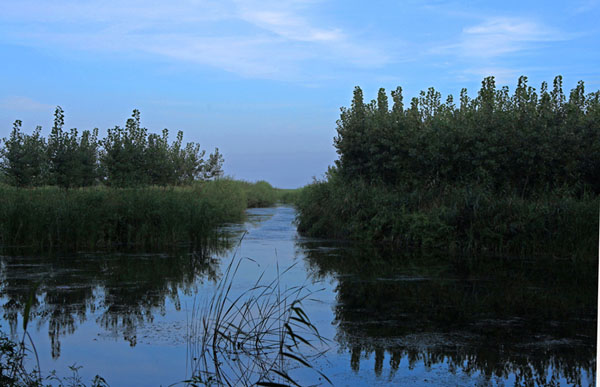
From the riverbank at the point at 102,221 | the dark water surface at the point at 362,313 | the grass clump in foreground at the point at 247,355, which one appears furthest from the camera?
the riverbank at the point at 102,221

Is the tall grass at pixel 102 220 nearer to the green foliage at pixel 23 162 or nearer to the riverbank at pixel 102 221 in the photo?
the riverbank at pixel 102 221

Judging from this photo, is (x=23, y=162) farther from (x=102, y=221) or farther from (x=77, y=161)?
(x=102, y=221)

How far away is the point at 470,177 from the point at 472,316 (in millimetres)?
11942

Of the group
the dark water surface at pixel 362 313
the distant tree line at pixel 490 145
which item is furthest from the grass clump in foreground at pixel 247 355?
the distant tree line at pixel 490 145

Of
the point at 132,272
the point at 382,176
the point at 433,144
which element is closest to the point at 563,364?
the point at 132,272

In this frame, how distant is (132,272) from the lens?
1212 centimetres

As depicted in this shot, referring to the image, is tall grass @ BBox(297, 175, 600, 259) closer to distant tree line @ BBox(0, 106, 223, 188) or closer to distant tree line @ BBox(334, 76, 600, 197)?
distant tree line @ BBox(334, 76, 600, 197)

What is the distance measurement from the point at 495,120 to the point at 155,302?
14.8 m

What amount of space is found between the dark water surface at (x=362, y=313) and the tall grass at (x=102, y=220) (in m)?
1.58

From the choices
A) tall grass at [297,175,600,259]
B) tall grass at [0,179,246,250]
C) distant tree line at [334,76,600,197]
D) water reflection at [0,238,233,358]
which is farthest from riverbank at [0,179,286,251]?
distant tree line at [334,76,600,197]

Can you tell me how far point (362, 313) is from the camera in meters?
A: 8.67

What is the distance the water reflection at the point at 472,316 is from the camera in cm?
632

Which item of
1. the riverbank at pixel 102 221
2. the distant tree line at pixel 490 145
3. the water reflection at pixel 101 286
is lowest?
the water reflection at pixel 101 286

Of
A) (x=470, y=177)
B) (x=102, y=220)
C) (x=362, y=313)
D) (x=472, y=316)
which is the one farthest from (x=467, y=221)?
(x=102, y=220)
